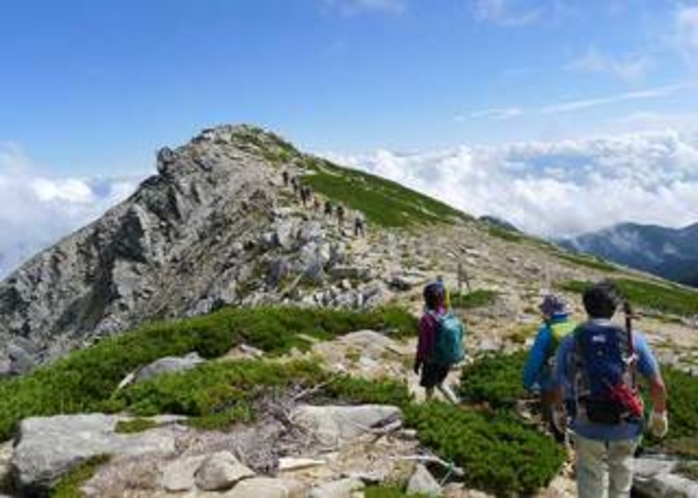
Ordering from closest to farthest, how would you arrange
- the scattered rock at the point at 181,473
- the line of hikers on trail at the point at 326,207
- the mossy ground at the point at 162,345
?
the scattered rock at the point at 181,473 < the mossy ground at the point at 162,345 < the line of hikers on trail at the point at 326,207

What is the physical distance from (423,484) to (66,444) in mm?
5289

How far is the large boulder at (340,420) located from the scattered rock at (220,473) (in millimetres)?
1559

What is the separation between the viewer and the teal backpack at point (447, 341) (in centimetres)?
1641

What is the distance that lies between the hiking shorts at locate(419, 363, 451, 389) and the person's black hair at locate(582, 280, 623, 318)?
700 cm

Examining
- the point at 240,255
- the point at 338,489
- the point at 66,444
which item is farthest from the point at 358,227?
the point at 338,489

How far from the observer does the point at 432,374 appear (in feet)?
55.6

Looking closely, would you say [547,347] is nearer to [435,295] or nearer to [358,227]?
[435,295]

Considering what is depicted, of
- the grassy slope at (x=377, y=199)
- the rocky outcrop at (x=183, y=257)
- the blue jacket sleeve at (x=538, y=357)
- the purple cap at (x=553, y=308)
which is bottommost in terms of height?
the blue jacket sleeve at (x=538, y=357)

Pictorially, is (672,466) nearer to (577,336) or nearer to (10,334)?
(577,336)

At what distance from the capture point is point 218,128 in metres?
102

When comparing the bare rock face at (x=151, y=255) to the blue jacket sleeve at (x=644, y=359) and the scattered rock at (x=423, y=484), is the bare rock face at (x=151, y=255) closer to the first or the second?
the scattered rock at (x=423, y=484)

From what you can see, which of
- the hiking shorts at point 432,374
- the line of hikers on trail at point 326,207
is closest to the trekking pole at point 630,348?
the hiking shorts at point 432,374

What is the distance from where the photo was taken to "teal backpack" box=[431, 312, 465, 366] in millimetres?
16406

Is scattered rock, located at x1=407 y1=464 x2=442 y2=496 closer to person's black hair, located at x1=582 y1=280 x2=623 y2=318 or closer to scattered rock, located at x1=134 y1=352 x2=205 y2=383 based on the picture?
person's black hair, located at x1=582 y1=280 x2=623 y2=318
